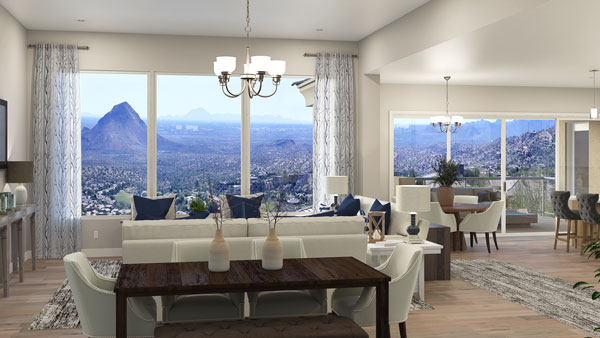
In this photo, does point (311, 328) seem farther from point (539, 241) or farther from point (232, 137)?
point (539, 241)

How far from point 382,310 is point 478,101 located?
7770mm

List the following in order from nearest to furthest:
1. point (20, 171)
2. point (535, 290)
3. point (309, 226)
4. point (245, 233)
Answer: point (245, 233) → point (309, 226) → point (535, 290) → point (20, 171)

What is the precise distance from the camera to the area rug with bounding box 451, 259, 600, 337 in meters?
5.23

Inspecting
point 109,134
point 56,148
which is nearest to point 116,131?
point 109,134

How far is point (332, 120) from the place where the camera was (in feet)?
29.5

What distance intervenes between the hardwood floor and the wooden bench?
4.38 ft

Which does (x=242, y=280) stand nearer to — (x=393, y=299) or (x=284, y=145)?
(x=393, y=299)

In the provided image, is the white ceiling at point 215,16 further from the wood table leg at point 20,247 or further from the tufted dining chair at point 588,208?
the tufted dining chair at point 588,208

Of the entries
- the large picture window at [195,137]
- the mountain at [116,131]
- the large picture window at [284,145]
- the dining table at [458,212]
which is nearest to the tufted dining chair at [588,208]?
the dining table at [458,212]

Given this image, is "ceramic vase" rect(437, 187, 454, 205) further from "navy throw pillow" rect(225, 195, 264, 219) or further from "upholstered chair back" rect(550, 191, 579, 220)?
"navy throw pillow" rect(225, 195, 264, 219)

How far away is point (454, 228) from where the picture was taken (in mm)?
8750

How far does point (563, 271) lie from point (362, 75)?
3.81 m

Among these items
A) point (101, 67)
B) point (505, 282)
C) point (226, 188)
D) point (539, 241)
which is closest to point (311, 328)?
point (505, 282)

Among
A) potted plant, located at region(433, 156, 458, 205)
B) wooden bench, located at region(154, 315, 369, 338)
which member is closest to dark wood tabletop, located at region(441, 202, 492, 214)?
potted plant, located at region(433, 156, 458, 205)
